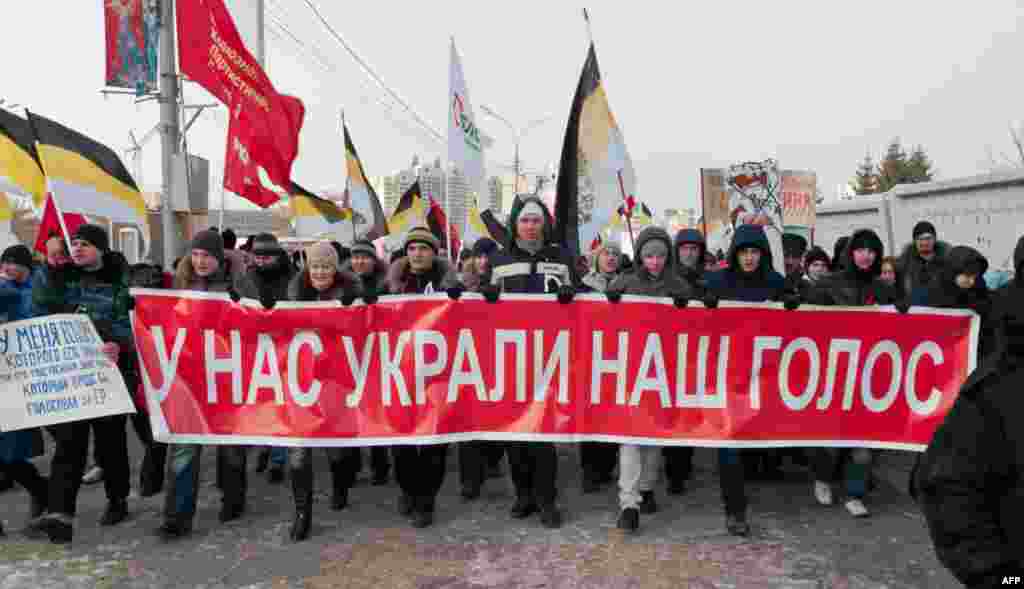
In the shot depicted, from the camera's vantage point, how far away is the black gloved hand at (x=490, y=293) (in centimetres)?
464

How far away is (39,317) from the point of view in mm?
4426

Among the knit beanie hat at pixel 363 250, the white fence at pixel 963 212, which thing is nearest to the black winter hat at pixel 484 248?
the knit beanie hat at pixel 363 250

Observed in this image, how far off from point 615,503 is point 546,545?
36.3 inches

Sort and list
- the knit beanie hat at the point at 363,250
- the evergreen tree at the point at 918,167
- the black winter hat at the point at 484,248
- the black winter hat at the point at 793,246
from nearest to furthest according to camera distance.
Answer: the knit beanie hat at the point at 363,250 < the black winter hat at the point at 484,248 < the black winter hat at the point at 793,246 < the evergreen tree at the point at 918,167

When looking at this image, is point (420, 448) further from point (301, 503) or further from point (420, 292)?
point (420, 292)

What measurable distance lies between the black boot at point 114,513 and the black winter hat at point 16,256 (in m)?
2.10

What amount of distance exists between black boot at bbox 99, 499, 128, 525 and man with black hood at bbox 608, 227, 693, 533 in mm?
3085

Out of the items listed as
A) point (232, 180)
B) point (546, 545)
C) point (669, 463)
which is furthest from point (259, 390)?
point (232, 180)

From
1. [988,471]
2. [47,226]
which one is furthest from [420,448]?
[988,471]

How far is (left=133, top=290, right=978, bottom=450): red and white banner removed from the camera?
4.64 meters

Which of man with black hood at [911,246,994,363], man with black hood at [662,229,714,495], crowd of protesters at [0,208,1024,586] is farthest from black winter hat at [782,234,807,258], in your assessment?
man with black hood at [911,246,994,363]

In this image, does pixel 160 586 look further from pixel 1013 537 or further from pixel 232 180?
pixel 232 180

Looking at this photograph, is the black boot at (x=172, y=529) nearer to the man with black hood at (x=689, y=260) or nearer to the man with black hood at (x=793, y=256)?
the man with black hood at (x=689, y=260)

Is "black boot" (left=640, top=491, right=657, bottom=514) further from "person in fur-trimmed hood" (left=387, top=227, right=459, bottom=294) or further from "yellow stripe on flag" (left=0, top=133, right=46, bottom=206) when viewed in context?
"yellow stripe on flag" (left=0, top=133, right=46, bottom=206)
